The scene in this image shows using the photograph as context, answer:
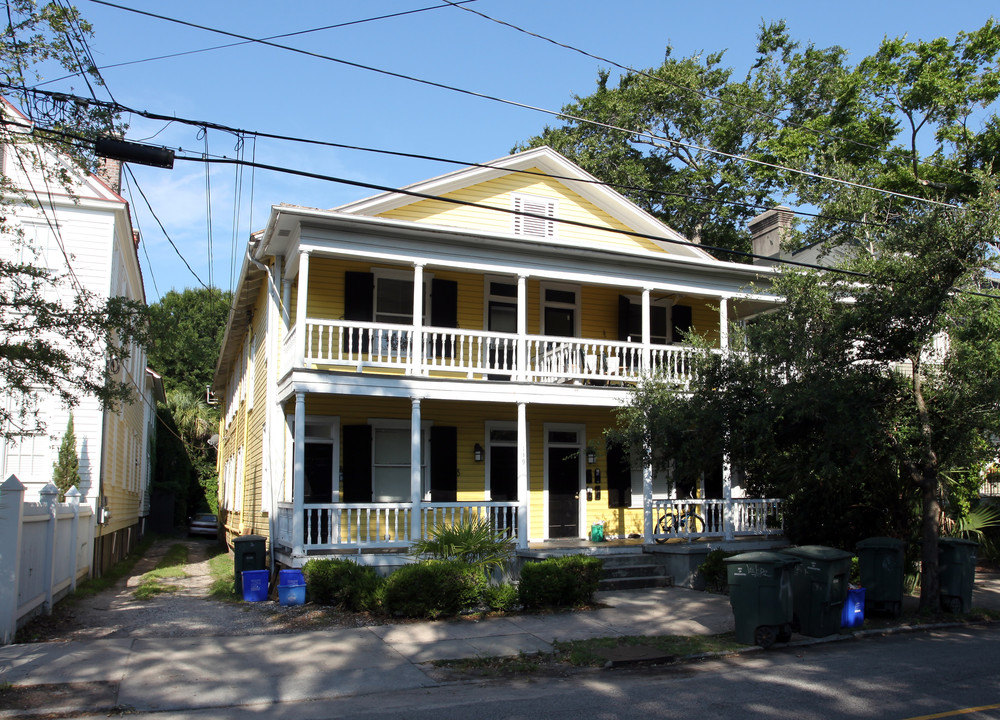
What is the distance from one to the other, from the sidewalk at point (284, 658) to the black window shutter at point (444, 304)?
6.84m

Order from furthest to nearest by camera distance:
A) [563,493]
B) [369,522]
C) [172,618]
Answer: [563,493] → [369,522] → [172,618]

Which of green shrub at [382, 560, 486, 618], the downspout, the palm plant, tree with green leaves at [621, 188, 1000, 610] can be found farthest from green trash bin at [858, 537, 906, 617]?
the downspout

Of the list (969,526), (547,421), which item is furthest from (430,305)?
(969,526)

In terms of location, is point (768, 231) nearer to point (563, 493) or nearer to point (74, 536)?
point (563, 493)

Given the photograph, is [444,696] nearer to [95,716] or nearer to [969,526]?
[95,716]

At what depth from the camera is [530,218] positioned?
17547mm

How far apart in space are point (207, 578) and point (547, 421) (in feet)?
26.1

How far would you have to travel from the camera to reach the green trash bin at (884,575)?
11.2m

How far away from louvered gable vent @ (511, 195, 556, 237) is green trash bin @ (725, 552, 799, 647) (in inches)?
373

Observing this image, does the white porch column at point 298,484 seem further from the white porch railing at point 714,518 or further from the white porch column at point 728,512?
the white porch column at point 728,512

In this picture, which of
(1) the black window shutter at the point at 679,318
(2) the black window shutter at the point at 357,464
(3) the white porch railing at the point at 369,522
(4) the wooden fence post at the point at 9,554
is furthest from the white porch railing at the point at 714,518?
(4) the wooden fence post at the point at 9,554

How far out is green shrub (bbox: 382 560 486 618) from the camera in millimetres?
10953

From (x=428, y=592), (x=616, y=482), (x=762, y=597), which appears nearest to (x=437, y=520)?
(x=428, y=592)

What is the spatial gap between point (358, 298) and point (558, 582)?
6.95m
